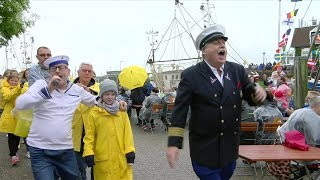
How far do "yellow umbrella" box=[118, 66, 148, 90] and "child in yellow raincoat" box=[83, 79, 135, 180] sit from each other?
8979 millimetres

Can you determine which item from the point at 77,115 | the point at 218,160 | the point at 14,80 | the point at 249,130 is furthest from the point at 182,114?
the point at 14,80

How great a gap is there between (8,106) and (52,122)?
434cm

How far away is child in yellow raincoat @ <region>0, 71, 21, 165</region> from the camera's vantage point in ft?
24.6

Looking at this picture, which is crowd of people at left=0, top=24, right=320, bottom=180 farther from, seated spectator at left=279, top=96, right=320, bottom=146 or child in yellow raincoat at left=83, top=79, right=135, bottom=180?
seated spectator at left=279, top=96, right=320, bottom=146

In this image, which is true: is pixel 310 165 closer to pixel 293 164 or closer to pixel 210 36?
pixel 293 164

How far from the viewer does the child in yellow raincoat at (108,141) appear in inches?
172

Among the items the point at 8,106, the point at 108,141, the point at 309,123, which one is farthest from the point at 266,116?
the point at 8,106

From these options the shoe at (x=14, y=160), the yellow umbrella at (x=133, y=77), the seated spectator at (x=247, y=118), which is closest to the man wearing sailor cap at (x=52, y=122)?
the shoe at (x=14, y=160)

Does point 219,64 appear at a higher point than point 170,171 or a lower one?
higher

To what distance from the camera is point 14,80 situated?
792 cm

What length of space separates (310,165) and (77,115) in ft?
10.8

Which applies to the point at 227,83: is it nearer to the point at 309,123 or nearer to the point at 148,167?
the point at 309,123

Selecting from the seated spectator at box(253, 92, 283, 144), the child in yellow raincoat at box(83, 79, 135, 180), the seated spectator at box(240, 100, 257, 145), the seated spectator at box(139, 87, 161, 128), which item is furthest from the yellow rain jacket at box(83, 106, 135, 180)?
the seated spectator at box(139, 87, 161, 128)

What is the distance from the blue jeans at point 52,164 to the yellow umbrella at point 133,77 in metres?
9.39
